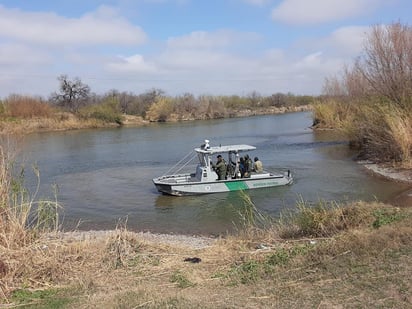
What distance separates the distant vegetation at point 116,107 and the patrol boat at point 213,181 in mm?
52356

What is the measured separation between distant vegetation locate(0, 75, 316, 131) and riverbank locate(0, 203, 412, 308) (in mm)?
65716

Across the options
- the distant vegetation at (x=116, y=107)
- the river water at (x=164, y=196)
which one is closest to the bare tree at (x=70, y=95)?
the distant vegetation at (x=116, y=107)

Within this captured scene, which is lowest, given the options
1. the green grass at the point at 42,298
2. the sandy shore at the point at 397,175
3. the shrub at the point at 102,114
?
the sandy shore at the point at 397,175

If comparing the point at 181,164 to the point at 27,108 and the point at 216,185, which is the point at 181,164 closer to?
the point at 216,185

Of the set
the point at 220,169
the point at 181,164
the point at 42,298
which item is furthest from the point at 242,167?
the point at 42,298

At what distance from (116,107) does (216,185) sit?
6978cm

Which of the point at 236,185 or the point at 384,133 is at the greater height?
the point at 384,133

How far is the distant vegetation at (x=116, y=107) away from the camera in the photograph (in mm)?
75938

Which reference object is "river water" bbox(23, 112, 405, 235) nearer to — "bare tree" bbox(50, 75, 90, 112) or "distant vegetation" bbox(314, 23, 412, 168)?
"distant vegetation" bbox(314, 23, 412, 168)

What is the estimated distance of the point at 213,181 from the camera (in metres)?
21.6

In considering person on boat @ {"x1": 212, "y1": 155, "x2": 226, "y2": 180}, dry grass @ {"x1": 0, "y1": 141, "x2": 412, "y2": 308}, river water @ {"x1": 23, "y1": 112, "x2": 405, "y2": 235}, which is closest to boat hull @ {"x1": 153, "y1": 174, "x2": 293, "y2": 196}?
river water @ {"x1": 23, "y1": 112, "x2": 405, "y2": 235}

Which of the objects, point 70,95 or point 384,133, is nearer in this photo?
point 384,133

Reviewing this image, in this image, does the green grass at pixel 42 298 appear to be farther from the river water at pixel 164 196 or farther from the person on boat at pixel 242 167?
the person on boat at pixel 242 167

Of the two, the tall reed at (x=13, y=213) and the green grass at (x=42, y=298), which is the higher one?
the tall reed at (x=13, y=213)
